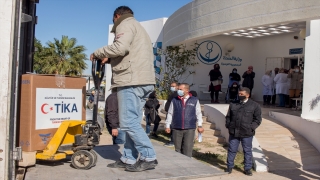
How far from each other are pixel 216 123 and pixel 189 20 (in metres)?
5.00

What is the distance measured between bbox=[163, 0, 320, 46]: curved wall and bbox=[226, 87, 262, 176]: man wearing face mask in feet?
14.3

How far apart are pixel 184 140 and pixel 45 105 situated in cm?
328

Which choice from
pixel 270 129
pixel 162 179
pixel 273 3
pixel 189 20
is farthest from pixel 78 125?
pixel 189 20

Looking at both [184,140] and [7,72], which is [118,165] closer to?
[7,72]

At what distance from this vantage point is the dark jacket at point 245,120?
7.09 meters

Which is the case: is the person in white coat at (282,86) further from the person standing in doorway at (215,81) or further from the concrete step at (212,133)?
the concrete step at (212,133)

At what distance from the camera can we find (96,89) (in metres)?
4.85

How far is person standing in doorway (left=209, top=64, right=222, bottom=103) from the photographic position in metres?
16.8

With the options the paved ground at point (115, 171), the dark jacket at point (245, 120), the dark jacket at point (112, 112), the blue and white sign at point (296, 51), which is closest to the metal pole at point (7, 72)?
the paved ground at point (115, 171)

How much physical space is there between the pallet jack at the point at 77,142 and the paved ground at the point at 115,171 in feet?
0.45

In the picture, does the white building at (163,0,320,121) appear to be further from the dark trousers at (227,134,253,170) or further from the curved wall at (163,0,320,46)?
the dark trousers at (227,134,253,170)

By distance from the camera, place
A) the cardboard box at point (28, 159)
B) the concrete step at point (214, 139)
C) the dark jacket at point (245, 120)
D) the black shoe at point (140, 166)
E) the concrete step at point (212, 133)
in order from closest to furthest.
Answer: the cardboard box at point (28, 159), the black shoe at point (140, 166), the dark jacket at point (245, 120), the concrete step at point (214, 139), the concrete step at point (212, 133)

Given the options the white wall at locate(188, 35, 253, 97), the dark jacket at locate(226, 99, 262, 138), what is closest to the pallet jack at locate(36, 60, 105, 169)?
the dark jacket at locate(226, 99, 262, 138)

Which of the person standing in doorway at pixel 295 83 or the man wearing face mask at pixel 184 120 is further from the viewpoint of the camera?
the person standing in doorway at pixel 295 83
